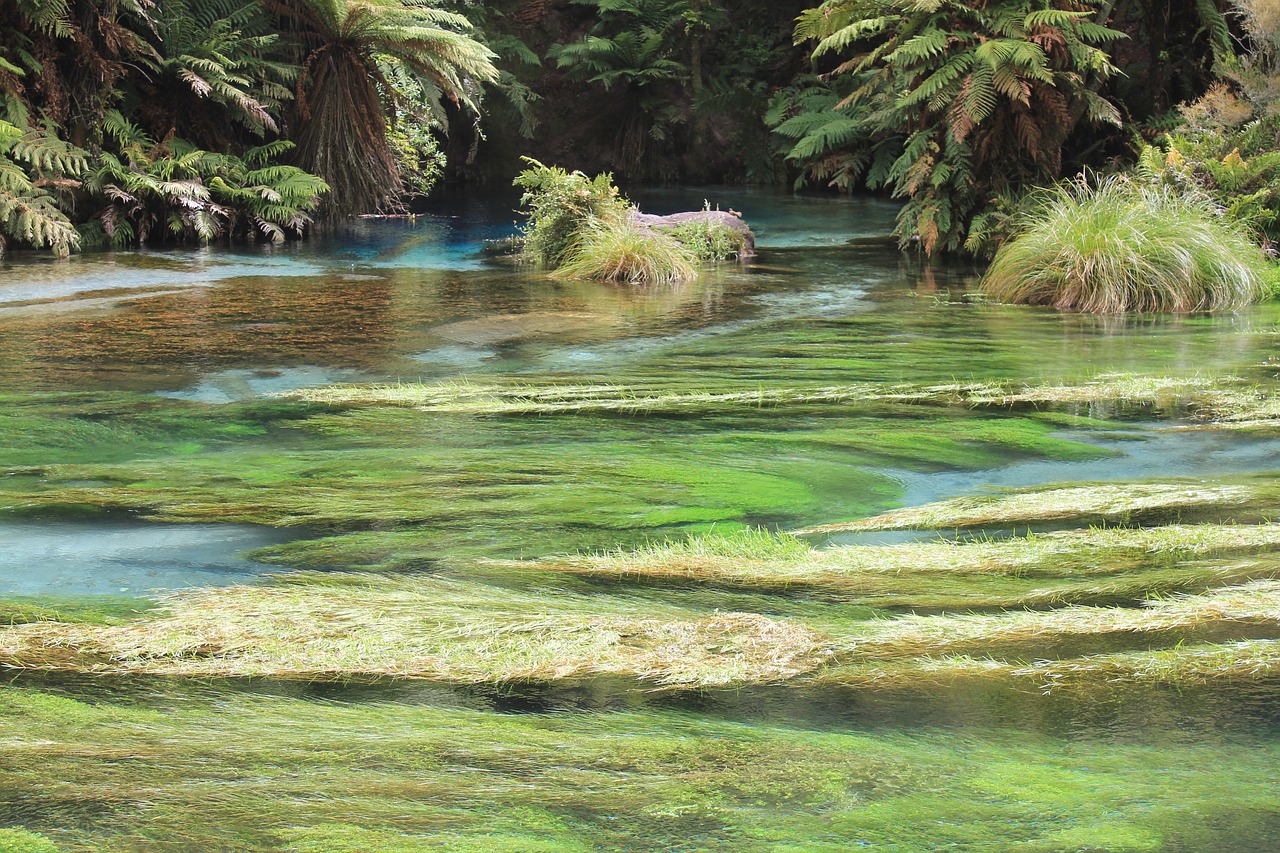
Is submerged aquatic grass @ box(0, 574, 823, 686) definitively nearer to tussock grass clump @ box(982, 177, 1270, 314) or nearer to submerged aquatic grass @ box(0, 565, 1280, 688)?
submerged aquatic grass @ box(0, 565, 1280, 688)

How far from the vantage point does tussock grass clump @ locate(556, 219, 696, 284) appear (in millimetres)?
10172

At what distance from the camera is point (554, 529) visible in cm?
328

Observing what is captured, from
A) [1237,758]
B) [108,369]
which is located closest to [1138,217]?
[108,369]

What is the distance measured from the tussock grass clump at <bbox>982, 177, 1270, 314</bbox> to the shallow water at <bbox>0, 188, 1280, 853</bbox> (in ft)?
1.39

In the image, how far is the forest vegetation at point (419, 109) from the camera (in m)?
10.1

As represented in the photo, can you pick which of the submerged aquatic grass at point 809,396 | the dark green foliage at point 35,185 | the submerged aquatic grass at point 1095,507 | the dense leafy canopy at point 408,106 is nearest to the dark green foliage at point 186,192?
the dense leafy canopy at point 408,106

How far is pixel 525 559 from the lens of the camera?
2994 mm

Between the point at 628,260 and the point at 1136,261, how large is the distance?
13.1ft

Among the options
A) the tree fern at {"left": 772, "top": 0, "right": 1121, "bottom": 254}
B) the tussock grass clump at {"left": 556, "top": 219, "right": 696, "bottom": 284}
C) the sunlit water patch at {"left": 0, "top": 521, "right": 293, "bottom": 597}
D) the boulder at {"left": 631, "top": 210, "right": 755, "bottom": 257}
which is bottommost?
the sunlit water patch at {"left": 0, "top": 521, "right": 293, "bottom": 597}

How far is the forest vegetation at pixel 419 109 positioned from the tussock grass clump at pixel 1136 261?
0.81 feet

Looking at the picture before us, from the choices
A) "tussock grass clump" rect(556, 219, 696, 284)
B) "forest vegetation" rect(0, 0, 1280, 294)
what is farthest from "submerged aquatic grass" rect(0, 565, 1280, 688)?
"tussock grass clump" rect(556, 219, 696, 284)

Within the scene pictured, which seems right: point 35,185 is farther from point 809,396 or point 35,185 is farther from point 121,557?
point 121,557

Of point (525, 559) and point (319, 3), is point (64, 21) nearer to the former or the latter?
point (319, 3)

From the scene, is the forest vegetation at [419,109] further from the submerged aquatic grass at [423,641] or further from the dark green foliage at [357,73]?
the submerged aquatic grass at [423,641]
